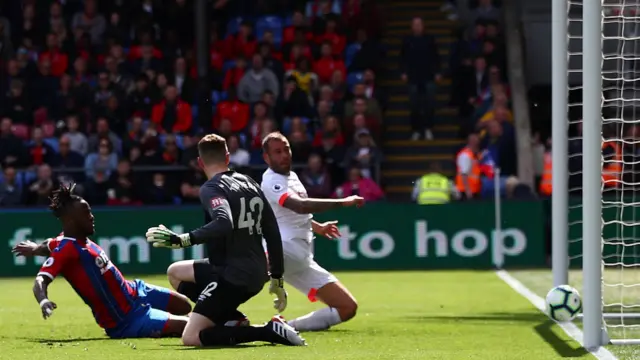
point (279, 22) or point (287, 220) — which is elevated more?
point (279, 22)

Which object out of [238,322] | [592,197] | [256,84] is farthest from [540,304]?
[256,84]

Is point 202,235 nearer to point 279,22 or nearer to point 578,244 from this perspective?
point 578,244

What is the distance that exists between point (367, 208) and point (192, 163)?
297 cm

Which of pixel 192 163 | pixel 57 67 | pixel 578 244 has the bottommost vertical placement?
pixel 578 244

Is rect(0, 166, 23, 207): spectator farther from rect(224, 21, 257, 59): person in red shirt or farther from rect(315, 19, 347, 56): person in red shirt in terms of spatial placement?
rect(315, 19, 347, 56): person in red shirt

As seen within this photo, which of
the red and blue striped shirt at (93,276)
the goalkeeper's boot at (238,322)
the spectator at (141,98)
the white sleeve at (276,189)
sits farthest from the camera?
the spectator at (141,98)

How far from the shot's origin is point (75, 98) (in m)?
22.7

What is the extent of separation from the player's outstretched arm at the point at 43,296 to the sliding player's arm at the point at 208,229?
2.80 feet

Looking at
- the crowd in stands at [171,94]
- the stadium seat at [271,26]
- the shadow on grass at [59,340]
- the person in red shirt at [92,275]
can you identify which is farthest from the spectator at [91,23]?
the person in red shirt at [92,275]

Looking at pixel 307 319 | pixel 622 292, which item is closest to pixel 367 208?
pixel 622 292

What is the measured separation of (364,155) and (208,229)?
1209 centimetres

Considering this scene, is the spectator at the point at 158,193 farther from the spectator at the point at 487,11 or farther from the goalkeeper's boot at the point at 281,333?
the goalkeeper's boot at the point at 281,333

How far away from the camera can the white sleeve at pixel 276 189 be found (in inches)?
411

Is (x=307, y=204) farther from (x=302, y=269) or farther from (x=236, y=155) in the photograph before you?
(x=236, y=155)
